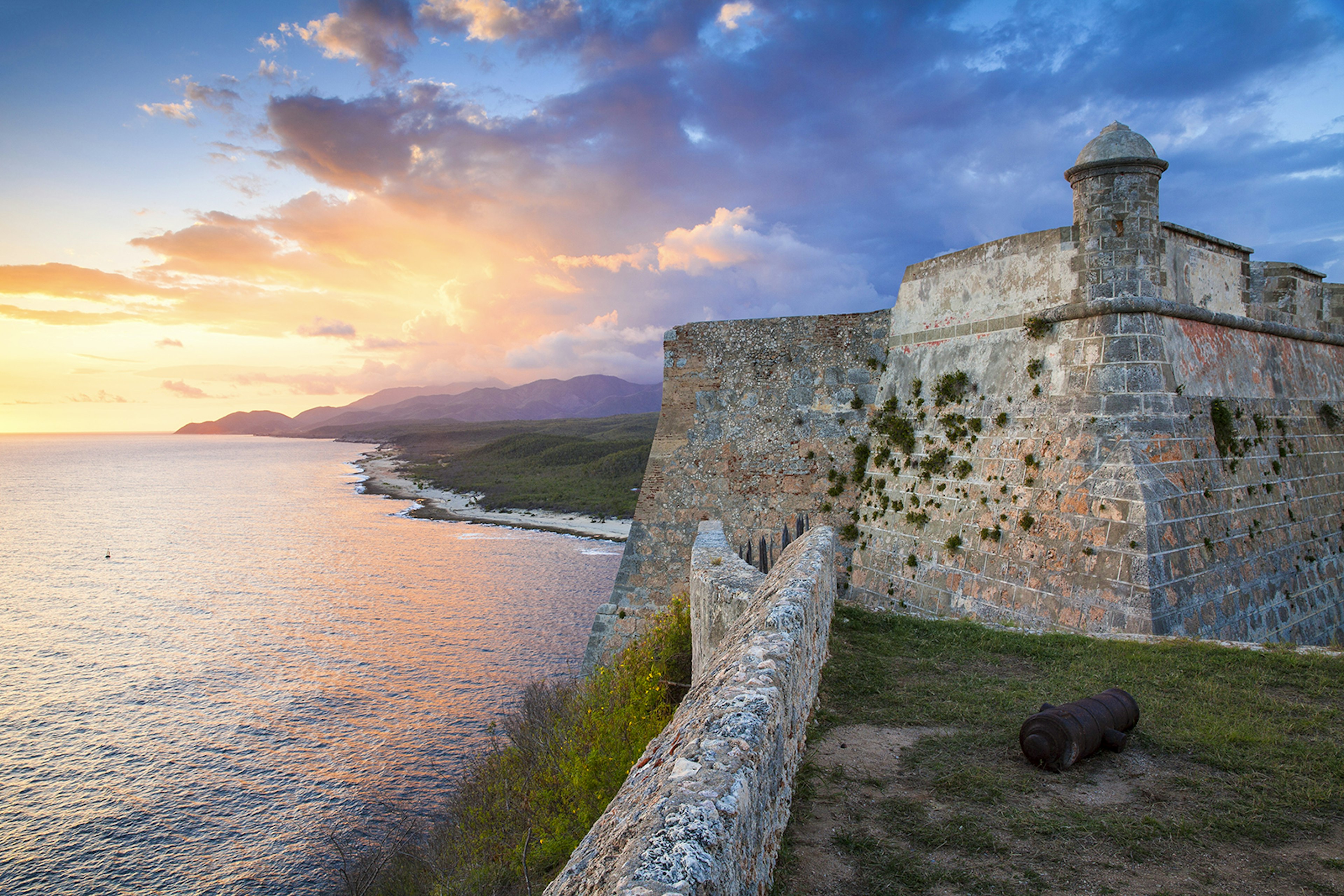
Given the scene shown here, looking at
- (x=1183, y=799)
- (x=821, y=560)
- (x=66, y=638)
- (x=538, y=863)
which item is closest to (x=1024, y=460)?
(x=821, y=560)

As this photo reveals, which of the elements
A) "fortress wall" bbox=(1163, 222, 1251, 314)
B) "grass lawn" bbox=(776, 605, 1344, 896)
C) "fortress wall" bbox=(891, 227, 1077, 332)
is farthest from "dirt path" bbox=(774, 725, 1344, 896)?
"fortress wall" bbox=(1163, 222, 1251, 314)

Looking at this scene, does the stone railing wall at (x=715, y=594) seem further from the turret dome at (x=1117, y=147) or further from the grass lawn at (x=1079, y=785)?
the turret dome at (x=1117, y=147)

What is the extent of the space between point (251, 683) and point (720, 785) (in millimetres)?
28512

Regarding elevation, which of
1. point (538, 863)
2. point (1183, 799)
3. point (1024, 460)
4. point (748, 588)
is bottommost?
point (538, 863)

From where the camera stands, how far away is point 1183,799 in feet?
14.3

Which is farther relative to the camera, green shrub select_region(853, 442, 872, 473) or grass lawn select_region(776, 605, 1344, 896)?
green shrub select_region(853, 442, 872, 473)

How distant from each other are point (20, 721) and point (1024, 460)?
31300 mm

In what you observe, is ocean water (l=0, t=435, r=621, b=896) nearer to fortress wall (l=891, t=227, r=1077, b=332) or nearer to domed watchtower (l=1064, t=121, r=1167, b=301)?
fortress wall (l=891, t=227, r=1077, b=332)

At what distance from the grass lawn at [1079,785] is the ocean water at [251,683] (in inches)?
593

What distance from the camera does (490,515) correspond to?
58.8 metres

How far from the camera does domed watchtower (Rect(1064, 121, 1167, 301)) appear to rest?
9.62 meters

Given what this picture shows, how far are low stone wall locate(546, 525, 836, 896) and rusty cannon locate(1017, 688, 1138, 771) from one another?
1.59 metres

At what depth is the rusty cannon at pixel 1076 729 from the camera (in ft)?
15.6

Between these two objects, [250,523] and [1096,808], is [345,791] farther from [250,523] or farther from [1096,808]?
[250,523]
